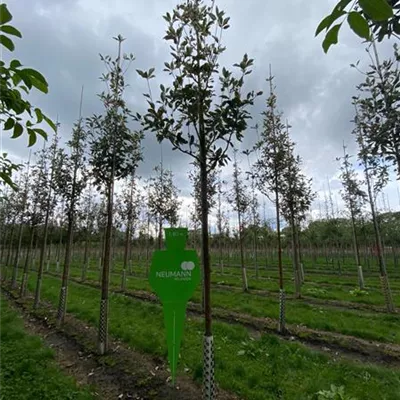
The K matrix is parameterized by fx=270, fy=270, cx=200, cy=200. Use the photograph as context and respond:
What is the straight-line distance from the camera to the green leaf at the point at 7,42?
1.07 m

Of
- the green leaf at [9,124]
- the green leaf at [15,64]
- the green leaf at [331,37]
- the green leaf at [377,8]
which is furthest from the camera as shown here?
the green leaf at [9,124]

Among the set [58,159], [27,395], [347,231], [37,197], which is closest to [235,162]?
[58,159]

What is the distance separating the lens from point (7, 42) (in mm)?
1084

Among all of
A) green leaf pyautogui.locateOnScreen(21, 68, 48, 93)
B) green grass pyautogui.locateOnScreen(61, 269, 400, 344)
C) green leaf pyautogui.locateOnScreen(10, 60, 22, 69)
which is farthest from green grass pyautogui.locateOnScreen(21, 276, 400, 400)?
green leaf pyautogui.locateOnScreen(10, 60, 22, 69)

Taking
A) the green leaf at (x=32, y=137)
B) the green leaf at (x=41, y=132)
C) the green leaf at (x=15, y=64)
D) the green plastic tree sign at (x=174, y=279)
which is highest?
the green leaf at (x=15, y=64)

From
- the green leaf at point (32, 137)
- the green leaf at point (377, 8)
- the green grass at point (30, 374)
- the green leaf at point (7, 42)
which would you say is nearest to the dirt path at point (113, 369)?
the green grass at point (30, 374)

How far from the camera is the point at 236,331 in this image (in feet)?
24.7

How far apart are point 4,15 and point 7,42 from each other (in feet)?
0.39

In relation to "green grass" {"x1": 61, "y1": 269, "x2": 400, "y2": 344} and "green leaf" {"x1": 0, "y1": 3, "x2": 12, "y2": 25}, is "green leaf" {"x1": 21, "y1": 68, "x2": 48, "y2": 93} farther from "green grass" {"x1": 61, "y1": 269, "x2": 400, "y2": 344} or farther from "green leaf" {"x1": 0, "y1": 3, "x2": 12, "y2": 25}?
"green grass" {"x1": 61, "y1": 269, "x2": 400, "y2": 344}

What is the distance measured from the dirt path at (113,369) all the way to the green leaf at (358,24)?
17.2ft

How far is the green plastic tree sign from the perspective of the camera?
384 centimetres

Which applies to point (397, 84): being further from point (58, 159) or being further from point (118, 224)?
point (118, 224)

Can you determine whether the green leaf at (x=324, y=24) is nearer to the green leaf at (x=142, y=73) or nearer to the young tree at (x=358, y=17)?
the young tree at (x=358, y=17)

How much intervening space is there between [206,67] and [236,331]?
264 inches
